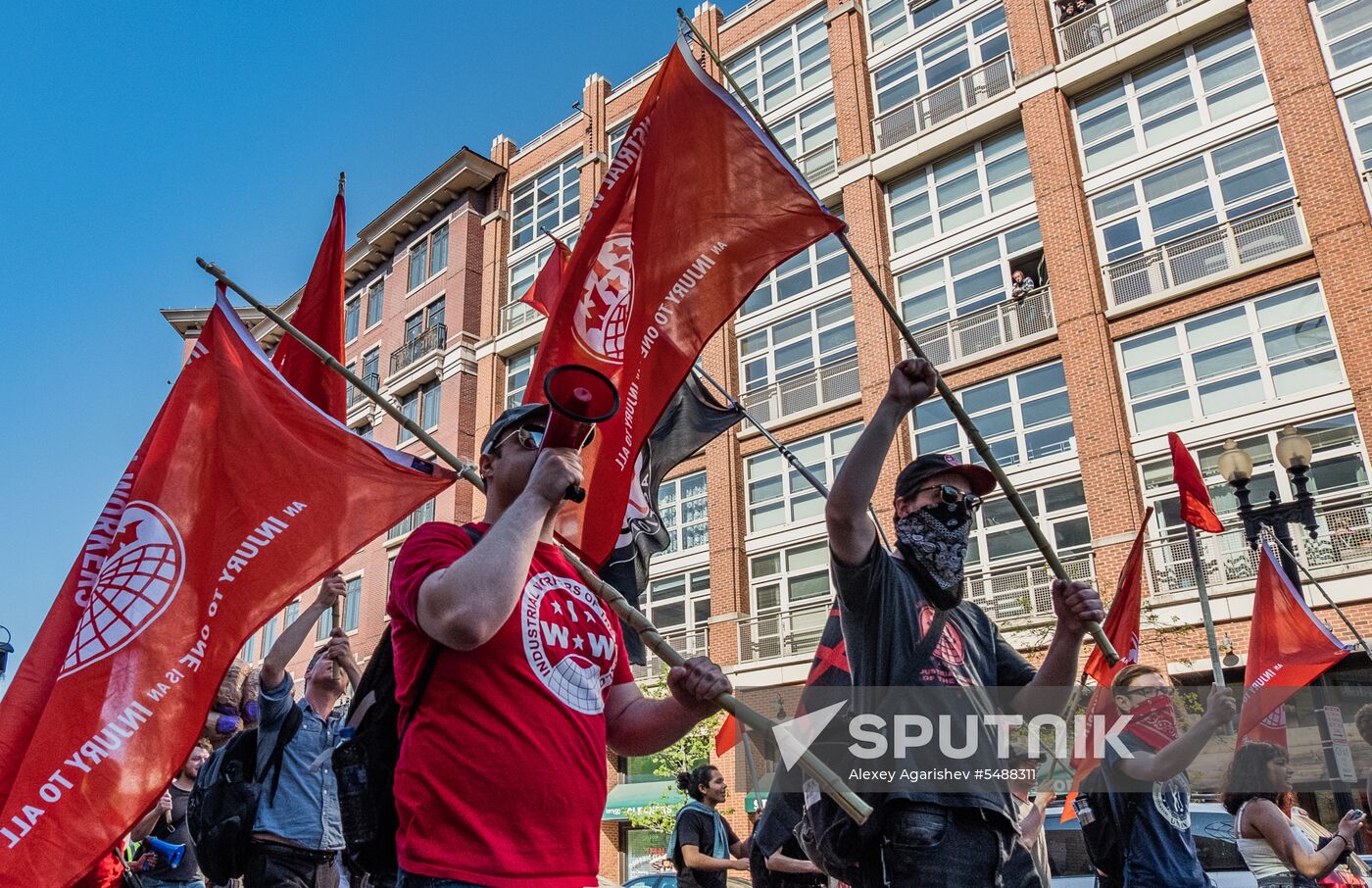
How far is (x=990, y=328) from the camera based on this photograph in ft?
79.8

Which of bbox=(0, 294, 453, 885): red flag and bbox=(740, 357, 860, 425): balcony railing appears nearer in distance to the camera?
bbox=(0, 294, 453, 885): red flag

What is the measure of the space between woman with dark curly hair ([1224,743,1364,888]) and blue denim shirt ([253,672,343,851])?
5110mm

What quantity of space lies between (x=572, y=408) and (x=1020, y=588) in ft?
68.9

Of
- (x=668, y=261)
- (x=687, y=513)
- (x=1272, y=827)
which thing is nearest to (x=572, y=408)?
(x=668, y=261)

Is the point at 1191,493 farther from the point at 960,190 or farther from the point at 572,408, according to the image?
the point at 960,190

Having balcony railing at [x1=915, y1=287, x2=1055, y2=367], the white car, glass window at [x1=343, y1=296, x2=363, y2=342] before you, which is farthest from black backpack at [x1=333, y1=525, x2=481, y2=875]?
glass window at [x1=343, y1=296, x2=363, y2=342]

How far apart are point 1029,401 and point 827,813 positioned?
21.6 meters

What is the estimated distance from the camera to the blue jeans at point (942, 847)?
281 centimetres

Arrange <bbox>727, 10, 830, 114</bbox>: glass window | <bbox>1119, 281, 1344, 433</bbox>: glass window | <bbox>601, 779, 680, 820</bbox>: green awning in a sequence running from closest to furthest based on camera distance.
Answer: <bbox>1119, 281, 1344, 433</bbox>: glass window
<bbox>601, 779, 680, 820</bbox>: green awning
<bbox>727, 10, 830, 114</bbox>: glass window

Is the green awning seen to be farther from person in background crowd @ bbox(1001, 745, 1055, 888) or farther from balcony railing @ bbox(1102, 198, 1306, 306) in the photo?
person in background crowd @ bbox(1001, 745, 1055, 888)

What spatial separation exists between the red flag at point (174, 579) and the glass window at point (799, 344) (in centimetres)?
2313

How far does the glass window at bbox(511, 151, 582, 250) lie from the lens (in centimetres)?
3609

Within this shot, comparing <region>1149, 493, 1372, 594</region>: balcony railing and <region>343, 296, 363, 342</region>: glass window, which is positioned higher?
<region>343, 296, 363, 342</region>: glass window

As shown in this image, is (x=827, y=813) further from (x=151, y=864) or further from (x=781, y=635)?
(x=781, y=635)
